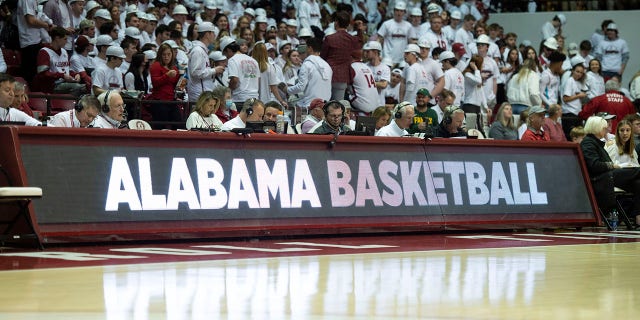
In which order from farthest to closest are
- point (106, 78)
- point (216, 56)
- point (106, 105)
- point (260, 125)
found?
1. point (216, 56)
2. point (106, 78)
3. point (260, 125)
4. point (106, 105)

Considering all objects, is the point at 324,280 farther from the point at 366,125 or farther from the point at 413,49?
the point at 413,49

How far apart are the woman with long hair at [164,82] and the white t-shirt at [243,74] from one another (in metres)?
1.33

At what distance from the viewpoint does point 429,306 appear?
7.85 metres

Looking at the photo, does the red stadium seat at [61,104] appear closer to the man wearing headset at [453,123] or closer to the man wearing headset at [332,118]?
the man wearing headset at [332,118]

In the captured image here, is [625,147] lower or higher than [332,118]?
lower

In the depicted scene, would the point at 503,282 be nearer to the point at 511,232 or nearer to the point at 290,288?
the point at 290,288

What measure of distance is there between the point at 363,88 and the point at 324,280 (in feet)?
38.9

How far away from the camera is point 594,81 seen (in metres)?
26.7

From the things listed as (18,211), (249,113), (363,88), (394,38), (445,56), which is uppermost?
(394,38)

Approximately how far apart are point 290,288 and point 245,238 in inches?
190

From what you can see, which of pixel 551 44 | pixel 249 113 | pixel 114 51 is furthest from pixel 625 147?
pixel 551 44

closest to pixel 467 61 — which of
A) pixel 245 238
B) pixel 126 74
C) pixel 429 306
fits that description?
pixel 126 74

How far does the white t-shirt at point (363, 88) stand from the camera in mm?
21109

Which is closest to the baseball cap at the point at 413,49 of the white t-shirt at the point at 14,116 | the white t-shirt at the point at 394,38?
the white t-shirt at the point at 394,38
